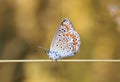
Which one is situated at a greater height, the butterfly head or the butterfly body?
the butterfly body

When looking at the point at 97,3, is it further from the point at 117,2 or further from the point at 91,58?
the point at 91,58

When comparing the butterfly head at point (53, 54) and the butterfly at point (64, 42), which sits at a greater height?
the butterfly at point (64, 42)

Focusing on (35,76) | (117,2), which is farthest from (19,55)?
(117,2)
